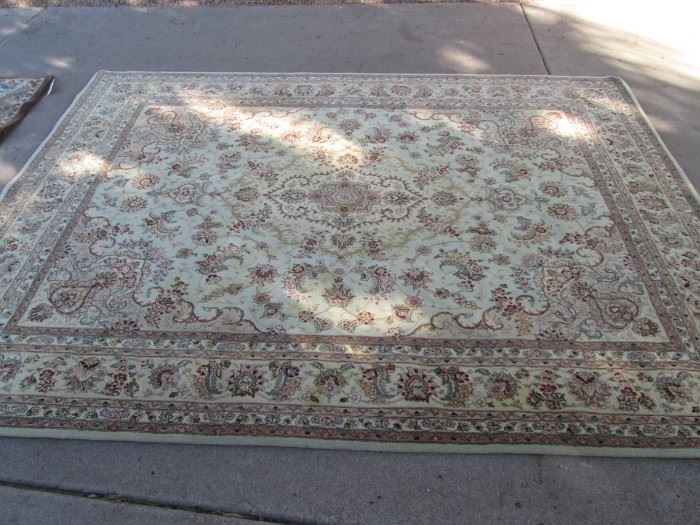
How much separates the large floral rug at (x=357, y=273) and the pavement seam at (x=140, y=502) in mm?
149

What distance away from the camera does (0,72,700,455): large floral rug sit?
1.55 meters

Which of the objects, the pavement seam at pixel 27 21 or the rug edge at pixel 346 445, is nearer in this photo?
the rug edge at pixel 346 445

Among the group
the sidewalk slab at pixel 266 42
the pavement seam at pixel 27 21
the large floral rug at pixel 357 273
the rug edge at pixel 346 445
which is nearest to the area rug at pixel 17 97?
the sidewalk slab at pixel 266 42

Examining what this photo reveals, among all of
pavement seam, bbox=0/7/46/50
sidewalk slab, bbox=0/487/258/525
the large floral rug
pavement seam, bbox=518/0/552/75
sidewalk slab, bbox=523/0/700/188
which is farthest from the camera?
pavement seam, bbox=0/7/46/50

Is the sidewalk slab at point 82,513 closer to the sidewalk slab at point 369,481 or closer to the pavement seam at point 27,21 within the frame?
the sidewalk slab at point 369,481

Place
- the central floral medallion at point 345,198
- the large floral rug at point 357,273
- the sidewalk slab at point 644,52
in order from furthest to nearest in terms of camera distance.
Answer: the sidewalk slab at point 644,52 → the central floral medallion at point 345,198 → the large floral rug at point 357,273

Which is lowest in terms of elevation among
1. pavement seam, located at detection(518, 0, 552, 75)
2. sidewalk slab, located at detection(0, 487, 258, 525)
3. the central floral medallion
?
sidewalk slab, located at detection(0, 487, 258, 525)

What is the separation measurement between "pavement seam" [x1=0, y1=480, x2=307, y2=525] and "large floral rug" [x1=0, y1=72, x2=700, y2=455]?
0.49 ft

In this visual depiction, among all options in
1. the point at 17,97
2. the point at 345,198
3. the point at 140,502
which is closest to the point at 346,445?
the point at 140,502

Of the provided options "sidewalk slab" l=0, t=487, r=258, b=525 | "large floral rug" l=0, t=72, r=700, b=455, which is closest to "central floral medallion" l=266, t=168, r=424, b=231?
"large floral rug" l=0, t=72, r=700, b=455

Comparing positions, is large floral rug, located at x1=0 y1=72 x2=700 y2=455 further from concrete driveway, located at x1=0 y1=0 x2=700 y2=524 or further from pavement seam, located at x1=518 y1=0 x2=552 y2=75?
pavement seam, located at x1=518 y1=0 x2=552 y2=75

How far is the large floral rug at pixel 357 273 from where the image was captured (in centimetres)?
155

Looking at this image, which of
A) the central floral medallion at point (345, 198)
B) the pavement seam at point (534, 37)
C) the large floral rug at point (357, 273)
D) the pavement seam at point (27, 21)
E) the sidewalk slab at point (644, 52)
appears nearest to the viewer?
the large floral rug at point (357, 273)

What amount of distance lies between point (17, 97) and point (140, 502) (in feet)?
7.47
